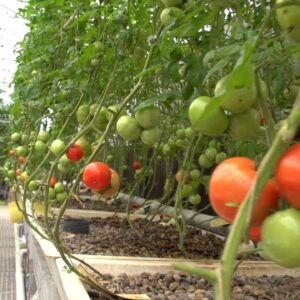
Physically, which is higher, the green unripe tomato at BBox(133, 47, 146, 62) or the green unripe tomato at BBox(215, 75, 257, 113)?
the green unripe tomato at BBox(133, 47, 146, 62)

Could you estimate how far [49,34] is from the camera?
260 cm

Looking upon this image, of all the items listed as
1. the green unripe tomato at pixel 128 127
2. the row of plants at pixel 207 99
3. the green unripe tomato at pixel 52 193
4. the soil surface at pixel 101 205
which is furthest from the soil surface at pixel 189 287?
the soil surface at pixel 101 205

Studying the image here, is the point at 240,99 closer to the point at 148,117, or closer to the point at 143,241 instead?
the point at 148,117

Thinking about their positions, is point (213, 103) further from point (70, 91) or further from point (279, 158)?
point (70, 91)

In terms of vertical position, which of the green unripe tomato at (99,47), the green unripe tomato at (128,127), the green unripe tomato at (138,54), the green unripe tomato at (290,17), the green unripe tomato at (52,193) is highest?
the green unripe tomato at (99,47)

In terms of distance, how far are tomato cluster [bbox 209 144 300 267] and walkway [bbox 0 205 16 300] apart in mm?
3523

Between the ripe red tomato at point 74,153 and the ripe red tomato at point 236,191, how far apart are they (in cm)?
84

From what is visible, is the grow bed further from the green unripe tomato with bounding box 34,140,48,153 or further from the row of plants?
the green unripe tomato with bounding box 34,140,48,153

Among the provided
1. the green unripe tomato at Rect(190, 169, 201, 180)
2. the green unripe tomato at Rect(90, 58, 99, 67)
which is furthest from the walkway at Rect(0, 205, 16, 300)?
the green unripe tomato at Rect(90, 58, 99, 67)

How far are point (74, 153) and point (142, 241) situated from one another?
1017 mm

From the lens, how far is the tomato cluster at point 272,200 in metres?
0.33

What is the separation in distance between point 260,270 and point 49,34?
5.54 feet

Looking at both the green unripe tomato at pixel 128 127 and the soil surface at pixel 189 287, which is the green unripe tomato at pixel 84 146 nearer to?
the green unripe tomato at pixel 128 127

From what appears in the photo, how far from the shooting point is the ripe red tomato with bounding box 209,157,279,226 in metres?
0.36
